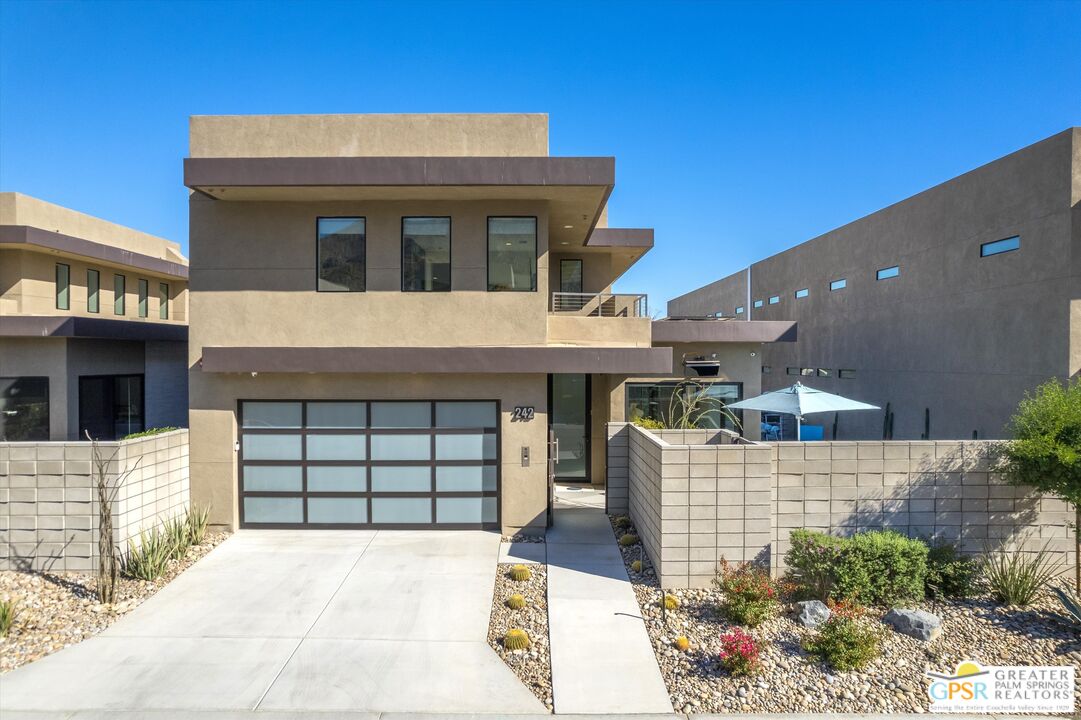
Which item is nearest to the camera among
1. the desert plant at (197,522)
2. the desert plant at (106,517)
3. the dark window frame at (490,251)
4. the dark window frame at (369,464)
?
the desert plant at (106,517)

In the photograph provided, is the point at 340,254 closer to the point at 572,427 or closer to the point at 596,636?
the point at 572,427

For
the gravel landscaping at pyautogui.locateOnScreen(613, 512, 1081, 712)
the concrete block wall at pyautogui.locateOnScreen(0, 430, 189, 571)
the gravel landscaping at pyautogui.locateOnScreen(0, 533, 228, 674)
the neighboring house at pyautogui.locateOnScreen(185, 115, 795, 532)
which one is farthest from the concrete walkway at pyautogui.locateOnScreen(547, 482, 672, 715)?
the concrete block wall at pyautogui.locateOnScreen(0, 430, 189, 571)

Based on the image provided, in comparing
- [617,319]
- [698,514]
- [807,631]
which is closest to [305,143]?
[617,319]

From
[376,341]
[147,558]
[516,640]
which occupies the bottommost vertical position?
[516,640]

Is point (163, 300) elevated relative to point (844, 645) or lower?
elevated

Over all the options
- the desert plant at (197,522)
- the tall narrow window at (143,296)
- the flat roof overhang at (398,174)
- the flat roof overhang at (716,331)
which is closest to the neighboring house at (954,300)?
the flat roof overhang at (716,331)

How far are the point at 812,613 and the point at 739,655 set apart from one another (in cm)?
144

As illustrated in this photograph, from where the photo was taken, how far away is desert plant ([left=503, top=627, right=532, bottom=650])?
20.7 ft

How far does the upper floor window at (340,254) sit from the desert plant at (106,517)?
3.90m

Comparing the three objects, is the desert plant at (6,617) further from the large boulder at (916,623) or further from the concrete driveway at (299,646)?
the large boulder at (916,623)

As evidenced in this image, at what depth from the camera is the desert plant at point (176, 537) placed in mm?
8758

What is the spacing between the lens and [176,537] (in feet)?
29.1

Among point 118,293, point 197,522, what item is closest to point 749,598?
point 197,522

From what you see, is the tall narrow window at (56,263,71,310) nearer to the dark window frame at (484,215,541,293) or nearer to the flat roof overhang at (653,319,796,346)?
the dark window frame at (484,215,541,293)
